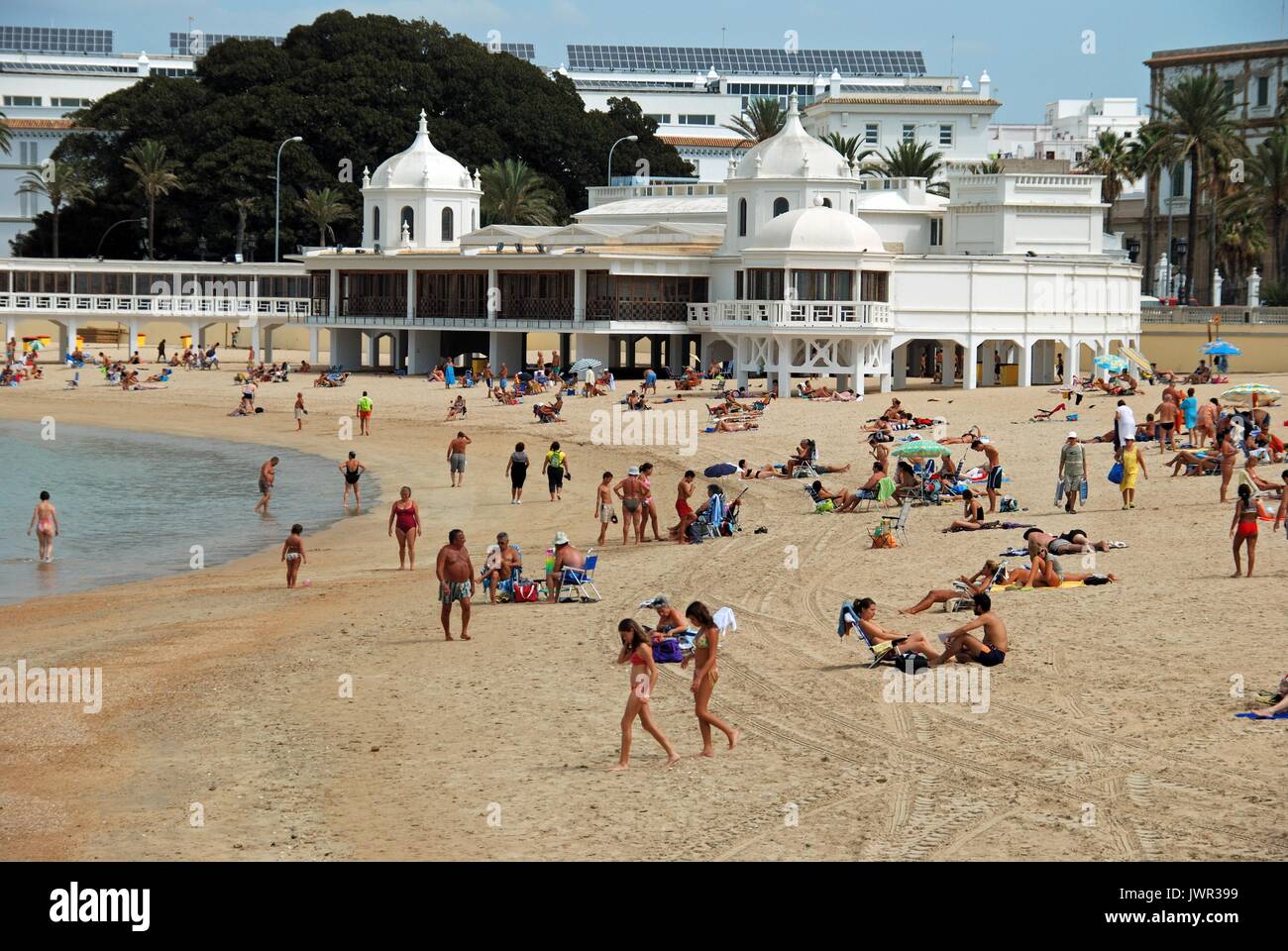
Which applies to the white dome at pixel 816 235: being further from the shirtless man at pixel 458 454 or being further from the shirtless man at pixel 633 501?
the shirtless man at pixel 633 501

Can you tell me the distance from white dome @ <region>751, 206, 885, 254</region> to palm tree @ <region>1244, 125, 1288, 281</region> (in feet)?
72.8

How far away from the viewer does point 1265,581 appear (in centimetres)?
2047

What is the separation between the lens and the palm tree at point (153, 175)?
79.3 m

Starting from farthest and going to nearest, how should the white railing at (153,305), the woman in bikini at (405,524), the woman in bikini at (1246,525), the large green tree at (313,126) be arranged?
1. the large green tree at (313,126)
2. the white railing at (153,305)
3. the woman in bikini at (405,524)
4. the woman in bikini at (1246,525)

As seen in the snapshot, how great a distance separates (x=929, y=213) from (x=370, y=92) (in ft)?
116

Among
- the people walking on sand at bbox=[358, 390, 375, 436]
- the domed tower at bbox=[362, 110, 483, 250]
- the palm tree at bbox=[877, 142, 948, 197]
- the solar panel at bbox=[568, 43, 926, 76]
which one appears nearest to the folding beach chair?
the people walking on sand at bbox=[358, 390, 375, 436]

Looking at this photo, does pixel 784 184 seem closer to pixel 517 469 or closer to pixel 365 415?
pixel 365 415

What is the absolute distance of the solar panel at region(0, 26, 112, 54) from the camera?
436ft

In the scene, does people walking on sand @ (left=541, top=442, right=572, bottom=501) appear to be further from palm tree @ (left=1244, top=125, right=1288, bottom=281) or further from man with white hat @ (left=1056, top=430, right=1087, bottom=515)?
palm tree @ (left=1244, top=125, right=1288, bottom=281)

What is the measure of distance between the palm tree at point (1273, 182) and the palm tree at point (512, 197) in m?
30.9

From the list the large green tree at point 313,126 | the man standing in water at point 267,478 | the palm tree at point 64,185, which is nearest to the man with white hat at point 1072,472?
the man standing in water at point 267,478

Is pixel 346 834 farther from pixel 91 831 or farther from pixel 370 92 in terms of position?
pixel 370 92

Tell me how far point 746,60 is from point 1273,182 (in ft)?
282
